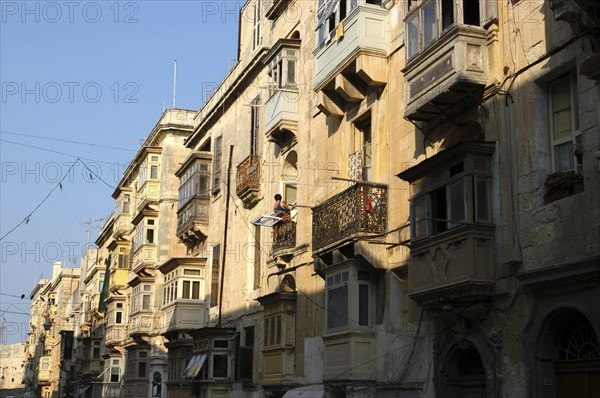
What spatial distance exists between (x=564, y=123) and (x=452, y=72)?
2570 millimetres

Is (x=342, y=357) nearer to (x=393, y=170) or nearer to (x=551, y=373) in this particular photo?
(x=393, y=170)

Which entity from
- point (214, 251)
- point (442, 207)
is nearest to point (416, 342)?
point (442, 207)

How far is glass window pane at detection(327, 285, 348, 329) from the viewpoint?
20.0 meters

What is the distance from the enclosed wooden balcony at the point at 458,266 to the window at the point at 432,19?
13.1ft

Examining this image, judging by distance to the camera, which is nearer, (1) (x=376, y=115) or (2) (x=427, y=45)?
(2) (x=427, y=45)

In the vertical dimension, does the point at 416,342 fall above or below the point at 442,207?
below

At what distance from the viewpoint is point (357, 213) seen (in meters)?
19.5

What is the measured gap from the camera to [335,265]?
67.1ft

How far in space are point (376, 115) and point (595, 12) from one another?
8378mm

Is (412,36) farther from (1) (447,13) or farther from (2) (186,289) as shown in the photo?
(2) (186,289)

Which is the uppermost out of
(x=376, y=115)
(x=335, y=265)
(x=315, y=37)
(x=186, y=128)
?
(x=186, y=128)

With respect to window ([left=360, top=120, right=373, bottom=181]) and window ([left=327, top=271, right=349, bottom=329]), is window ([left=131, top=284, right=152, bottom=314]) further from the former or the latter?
window ([left=360, top=120, right=373, bottom=181])

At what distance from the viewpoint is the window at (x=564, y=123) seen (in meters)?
14.0

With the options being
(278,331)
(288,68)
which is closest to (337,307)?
(278,331)
